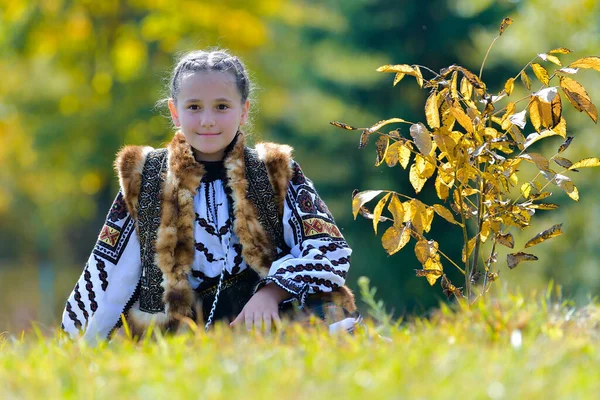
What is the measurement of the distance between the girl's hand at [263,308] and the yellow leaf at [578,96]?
136 cm

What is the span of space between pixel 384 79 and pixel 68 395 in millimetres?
13423

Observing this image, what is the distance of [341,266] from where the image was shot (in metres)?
3.82

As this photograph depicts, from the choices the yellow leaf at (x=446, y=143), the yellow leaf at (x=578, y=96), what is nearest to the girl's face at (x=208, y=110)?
the yellow leaf at (x=446, y=143)

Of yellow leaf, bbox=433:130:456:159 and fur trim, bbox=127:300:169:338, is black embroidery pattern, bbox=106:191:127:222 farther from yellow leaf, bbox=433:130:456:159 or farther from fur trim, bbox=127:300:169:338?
yellow leaf, bbox=433:130:456:159

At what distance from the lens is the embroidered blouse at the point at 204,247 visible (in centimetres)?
387

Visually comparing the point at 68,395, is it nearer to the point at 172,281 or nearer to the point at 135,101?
the point at 172,281

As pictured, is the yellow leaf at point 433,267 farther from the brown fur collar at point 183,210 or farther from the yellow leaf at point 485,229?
the brown fur collar at point 183,210

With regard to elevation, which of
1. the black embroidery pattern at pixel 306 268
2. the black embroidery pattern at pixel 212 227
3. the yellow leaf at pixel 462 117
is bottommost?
the black embroidery pattern at pixel 306 268

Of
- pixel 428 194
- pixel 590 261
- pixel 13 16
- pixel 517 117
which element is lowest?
pixel 590 261

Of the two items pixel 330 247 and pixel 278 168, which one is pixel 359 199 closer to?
pixel 330 247

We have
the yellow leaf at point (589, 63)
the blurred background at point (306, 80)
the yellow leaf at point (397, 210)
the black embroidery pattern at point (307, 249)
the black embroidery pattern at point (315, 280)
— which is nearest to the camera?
the yellow leaf at point (589, 63)

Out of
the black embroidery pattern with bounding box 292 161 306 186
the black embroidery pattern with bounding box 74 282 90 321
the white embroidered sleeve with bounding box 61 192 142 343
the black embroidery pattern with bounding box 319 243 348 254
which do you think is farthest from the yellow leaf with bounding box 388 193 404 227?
the black embroidery pattern with bounding box 74 282 90 321

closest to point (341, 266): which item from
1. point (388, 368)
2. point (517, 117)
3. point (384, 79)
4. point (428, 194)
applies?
point (517, 117)

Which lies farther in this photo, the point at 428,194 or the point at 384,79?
the point at 384,79
